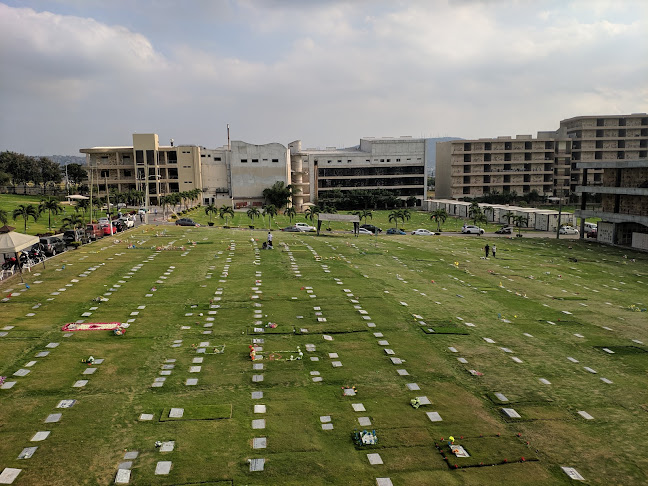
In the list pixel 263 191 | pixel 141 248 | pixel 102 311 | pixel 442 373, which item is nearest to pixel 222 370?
pixel 442 373

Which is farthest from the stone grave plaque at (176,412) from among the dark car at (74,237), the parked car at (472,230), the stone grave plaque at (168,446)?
the parked car at (472,230)

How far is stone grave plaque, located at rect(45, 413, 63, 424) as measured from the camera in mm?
14570

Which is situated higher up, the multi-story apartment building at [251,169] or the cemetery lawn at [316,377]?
the multi-story apartment building at [251,169]

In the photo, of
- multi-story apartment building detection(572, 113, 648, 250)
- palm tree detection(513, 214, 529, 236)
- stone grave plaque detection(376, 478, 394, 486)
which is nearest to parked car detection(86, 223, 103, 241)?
stone grave plaque detection(376, 478, 394, 486)

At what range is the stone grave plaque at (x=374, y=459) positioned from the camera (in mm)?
13075

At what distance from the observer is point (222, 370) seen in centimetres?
1870

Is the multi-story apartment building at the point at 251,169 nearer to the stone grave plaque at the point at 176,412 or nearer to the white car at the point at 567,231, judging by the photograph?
the white car at the point at 567,231

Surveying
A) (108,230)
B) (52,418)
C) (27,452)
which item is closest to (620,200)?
(108,230)

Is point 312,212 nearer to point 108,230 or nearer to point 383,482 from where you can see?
point 108,230

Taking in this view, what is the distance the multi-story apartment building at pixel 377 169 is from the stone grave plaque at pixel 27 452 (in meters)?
121

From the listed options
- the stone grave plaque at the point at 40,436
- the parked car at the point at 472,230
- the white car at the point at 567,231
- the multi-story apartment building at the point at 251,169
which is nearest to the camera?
the stone grave plaque at the point at 40,436

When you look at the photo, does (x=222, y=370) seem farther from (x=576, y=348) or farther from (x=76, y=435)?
(x=576, y=348)

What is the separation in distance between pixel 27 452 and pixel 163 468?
375 cm

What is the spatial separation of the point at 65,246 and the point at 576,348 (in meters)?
40.4
